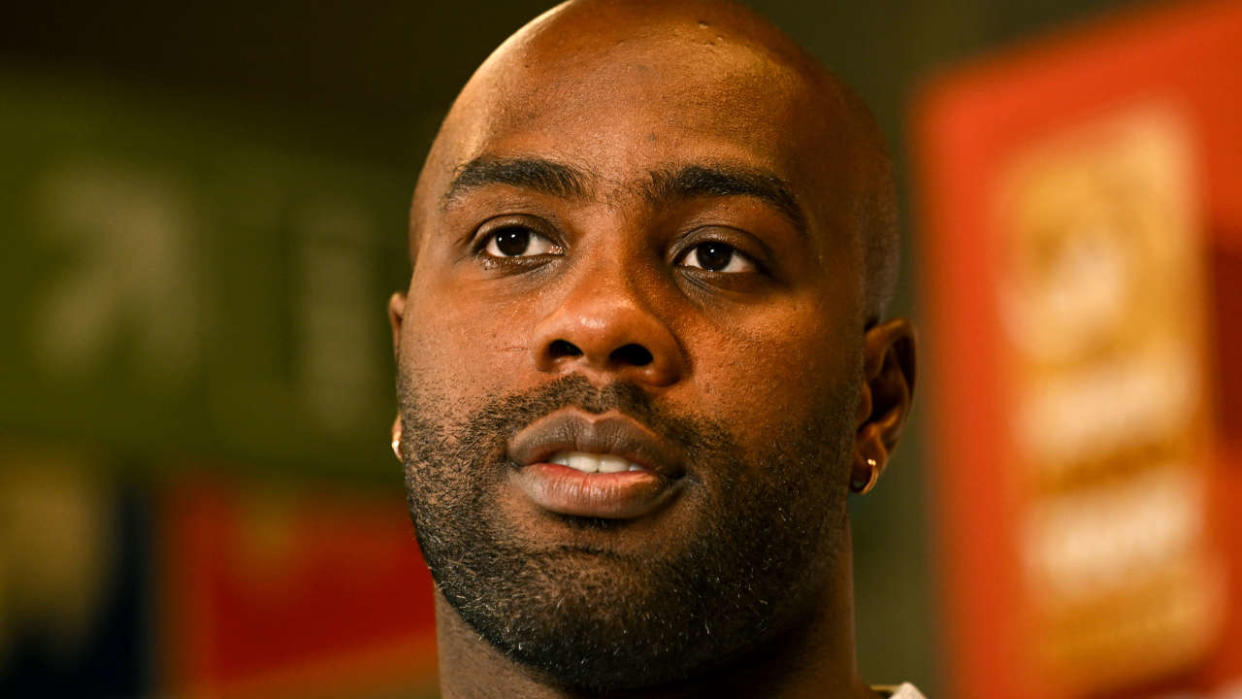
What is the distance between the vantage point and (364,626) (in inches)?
254

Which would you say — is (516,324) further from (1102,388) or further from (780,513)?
(1102,388)

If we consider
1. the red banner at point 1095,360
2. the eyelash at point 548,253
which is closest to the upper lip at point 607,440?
the eyelash at point 548,253

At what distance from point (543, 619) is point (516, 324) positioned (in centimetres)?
29

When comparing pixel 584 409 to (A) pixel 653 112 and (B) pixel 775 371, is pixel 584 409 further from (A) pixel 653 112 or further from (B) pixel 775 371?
(A) pixel 653 112

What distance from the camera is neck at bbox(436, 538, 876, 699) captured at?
2037 mm

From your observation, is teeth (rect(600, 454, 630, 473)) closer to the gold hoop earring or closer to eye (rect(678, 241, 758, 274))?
eye (rect(678, 241, 758, 274))

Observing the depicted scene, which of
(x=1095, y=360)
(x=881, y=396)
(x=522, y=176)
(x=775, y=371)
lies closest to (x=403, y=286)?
(x=1095, y=360)

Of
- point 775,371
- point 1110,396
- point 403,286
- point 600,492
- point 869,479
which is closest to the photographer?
point 600,492

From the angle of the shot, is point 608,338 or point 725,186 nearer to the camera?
point 608,338

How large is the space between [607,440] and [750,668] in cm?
33

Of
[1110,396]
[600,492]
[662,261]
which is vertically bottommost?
[600,492]

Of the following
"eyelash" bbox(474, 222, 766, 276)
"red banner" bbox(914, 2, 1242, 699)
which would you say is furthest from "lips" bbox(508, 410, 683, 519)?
"red banner" bbox(914, 2, 1242, 699)

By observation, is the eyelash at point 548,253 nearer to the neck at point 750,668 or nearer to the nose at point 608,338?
the nose at point 608,338

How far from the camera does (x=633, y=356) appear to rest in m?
1.95
